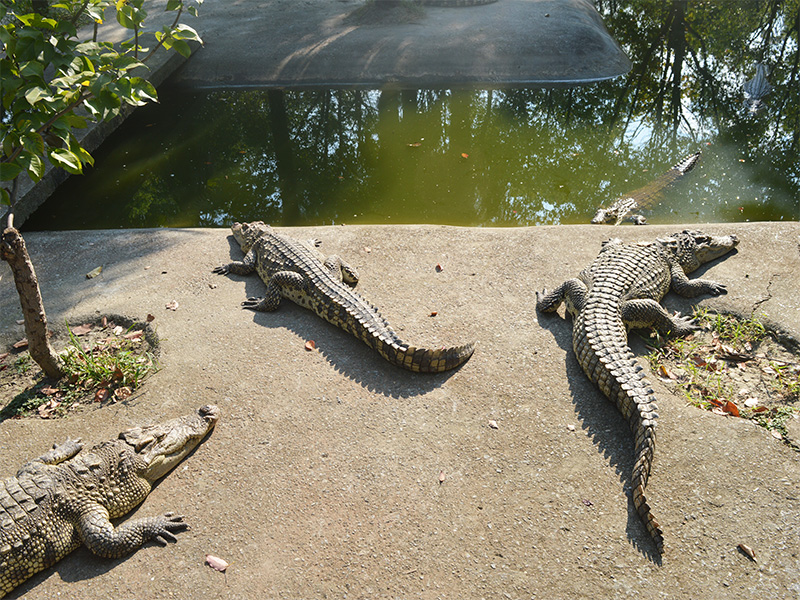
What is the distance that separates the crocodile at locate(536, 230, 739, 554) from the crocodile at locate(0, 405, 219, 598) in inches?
136

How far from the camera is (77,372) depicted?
509cm

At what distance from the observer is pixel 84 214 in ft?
30.0

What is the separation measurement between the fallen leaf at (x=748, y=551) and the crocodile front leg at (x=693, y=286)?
2.95 metres

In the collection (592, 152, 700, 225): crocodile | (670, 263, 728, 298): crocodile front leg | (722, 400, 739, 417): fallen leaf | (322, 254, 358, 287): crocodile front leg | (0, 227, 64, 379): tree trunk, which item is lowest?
(592, 152, 700, 225): crocodile

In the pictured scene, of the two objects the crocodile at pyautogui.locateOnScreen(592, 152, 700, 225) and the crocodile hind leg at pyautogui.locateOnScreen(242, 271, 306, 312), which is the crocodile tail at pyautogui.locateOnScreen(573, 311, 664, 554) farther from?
the crocodile at pyautogui.locateOnScreen(592, 152, 700, 225)

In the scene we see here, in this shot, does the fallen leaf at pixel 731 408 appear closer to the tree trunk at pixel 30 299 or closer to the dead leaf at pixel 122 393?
the dead leaf at pixel 122 393

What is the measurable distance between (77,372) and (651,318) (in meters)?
5.45

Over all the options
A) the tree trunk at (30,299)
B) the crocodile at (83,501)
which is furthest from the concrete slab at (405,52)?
the crocodile at (83,501)

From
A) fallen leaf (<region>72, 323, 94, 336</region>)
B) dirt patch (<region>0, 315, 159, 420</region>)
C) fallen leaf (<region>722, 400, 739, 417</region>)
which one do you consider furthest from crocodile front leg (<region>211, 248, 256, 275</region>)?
fallen leaf (<region>722, 400, 739, 417</region>)

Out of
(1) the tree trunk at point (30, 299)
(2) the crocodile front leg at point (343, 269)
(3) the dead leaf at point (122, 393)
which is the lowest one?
(3) the dead leaf at point (122, 393)

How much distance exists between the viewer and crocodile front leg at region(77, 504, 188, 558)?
3.76 metres

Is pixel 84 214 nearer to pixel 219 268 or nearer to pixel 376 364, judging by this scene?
pixel 219 268

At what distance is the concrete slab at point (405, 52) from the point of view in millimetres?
12914

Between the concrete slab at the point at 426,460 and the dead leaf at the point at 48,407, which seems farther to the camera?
the dead leaf at the point at 48,407
